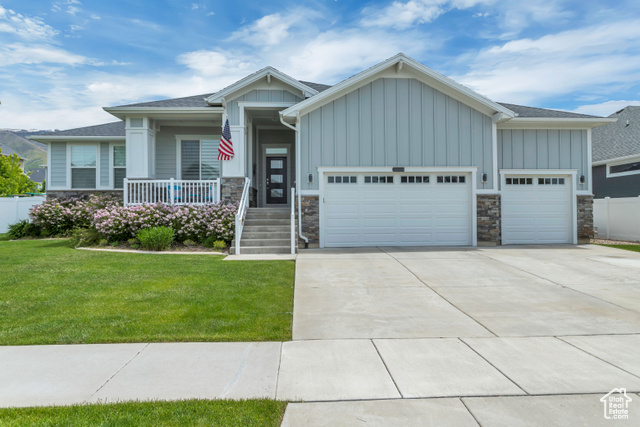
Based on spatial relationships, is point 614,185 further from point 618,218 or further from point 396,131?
point 396,131

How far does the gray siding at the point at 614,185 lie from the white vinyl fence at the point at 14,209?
2525 centimetres

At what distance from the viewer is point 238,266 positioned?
8.67m

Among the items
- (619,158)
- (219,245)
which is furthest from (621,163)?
(219,245)

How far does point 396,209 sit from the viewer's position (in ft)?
39.8

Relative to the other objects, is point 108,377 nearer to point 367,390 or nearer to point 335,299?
point 367,390

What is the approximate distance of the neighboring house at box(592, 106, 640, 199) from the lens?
55.5 ft

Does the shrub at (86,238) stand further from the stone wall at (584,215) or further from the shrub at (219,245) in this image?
the stone wall at (584,215)

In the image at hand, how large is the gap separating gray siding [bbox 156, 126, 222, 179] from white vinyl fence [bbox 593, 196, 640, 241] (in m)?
15.2

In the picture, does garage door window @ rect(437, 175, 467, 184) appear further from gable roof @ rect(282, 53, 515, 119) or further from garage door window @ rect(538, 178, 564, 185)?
garage door window @ rect(538, 178, 564, 185)

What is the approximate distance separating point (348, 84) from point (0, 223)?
16782 millimetres

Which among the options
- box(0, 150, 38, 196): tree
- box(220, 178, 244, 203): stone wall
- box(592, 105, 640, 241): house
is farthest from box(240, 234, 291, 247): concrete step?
box(0, 150, 38, 196): tree

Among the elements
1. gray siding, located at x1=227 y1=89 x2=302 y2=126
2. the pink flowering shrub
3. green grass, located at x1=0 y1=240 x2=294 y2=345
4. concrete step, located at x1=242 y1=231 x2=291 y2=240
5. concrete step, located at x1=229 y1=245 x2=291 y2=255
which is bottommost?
green grass, located at x1=0 y1=240 x2=294 y2=345

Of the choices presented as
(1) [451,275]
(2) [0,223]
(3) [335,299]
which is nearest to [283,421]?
(3) [335,299]

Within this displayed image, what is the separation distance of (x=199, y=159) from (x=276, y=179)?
10.3 feet
